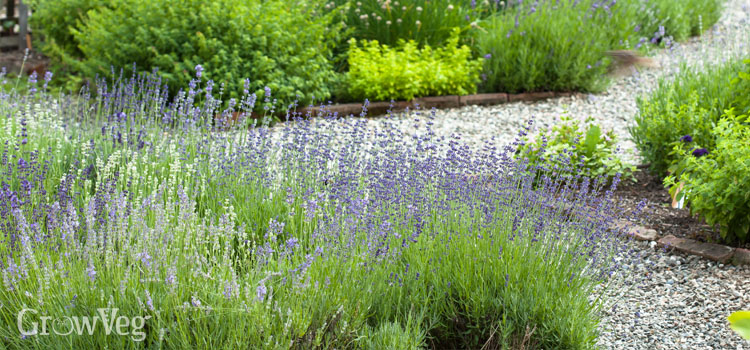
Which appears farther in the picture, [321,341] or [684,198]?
[684,198]

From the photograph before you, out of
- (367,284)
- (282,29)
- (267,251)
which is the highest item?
(282,29)

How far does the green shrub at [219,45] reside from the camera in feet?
21.7

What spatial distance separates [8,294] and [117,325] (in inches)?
19.1

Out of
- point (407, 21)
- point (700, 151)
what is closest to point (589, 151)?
point (700, 151)

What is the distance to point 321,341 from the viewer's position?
9.15 ft

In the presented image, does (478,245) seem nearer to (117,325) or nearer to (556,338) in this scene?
(556,338)

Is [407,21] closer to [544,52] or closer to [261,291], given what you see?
[544,52]

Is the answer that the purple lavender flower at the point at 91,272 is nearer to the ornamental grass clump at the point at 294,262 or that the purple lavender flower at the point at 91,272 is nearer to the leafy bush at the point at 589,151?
the ornamental grass clump at the point at 294,262

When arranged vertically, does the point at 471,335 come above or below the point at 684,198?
below

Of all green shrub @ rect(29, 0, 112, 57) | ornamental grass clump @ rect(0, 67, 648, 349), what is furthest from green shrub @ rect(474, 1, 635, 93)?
green shrub @ rect(29, 0, 112, 57)

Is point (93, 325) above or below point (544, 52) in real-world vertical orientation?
below

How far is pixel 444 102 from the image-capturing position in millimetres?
7586

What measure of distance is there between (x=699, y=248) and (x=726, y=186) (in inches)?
15.8

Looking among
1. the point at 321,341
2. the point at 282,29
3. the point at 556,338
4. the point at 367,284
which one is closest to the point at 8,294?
the point at 321,341
